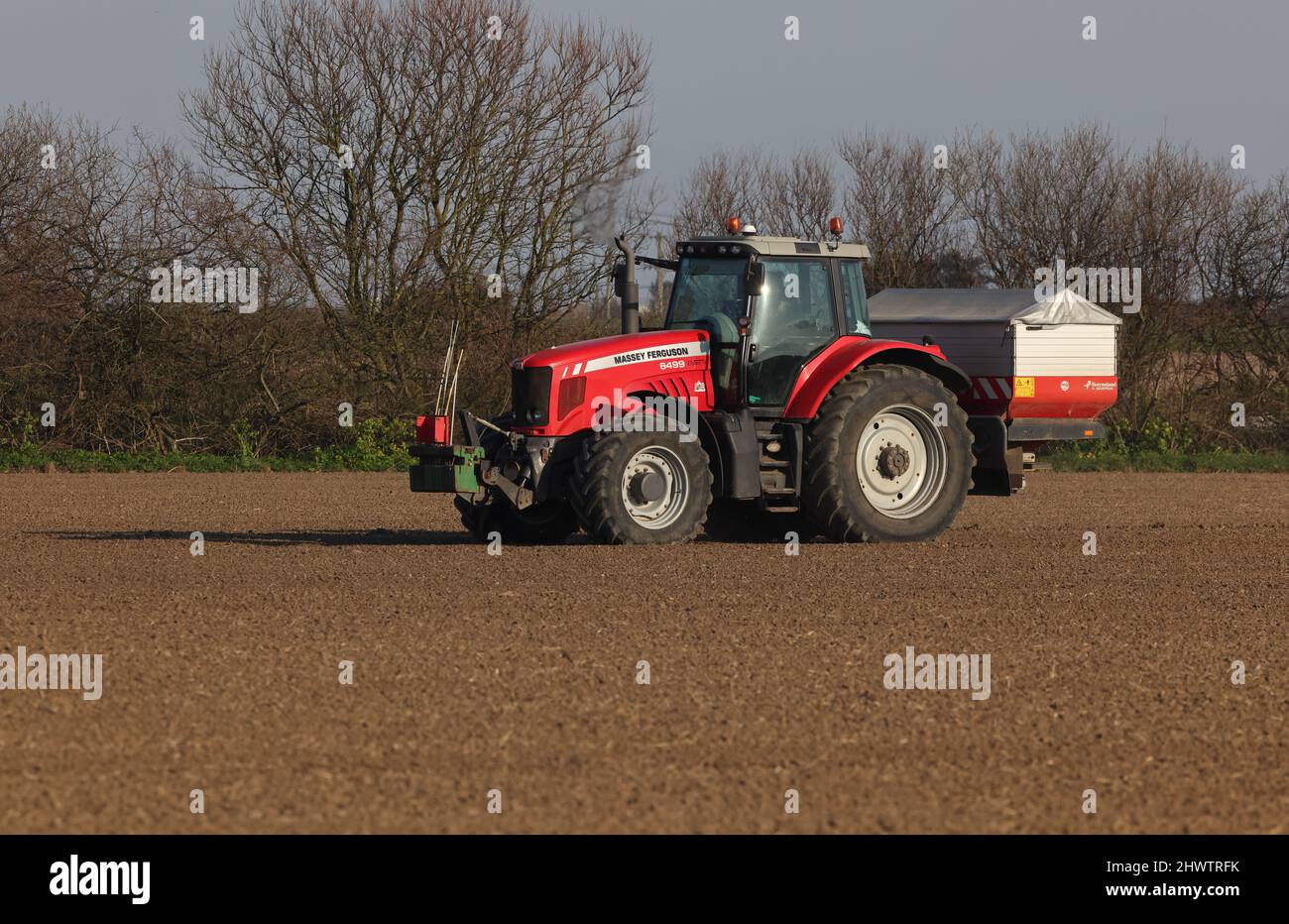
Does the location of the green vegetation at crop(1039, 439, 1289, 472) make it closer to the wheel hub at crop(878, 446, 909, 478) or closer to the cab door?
the wheel hub at crop(878, 446, 909, 478)

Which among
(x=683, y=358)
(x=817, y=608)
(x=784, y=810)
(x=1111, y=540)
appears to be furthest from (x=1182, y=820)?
(x=1111, y=540)

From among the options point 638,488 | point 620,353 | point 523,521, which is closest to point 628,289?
point 620,353

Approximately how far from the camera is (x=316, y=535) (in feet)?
49.6

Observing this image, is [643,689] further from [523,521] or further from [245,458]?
[245,458]

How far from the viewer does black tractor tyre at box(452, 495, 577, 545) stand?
13.9 metres

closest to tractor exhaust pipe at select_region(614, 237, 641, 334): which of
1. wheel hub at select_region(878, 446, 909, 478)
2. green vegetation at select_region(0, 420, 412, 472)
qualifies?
wheel hub at select_region(878, 446, 909, 478)

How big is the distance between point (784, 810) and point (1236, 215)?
26.5 metres

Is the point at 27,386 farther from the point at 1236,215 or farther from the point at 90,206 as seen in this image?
the point at 1236,215

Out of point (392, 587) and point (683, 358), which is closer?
point (392, 587)

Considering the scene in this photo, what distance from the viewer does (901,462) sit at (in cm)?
1382

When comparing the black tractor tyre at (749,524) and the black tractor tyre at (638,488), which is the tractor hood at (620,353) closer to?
the black tractor tyre at (638,488)

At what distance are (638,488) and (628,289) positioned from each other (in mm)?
1480

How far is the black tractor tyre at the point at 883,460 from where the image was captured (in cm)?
1337
